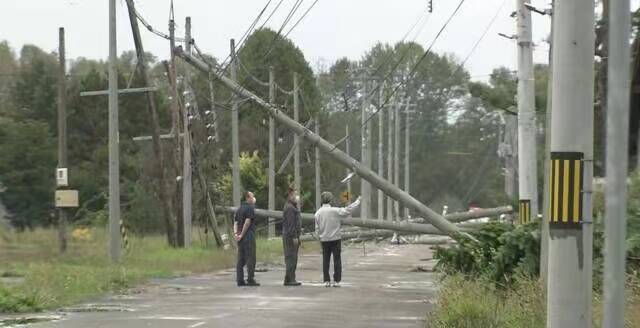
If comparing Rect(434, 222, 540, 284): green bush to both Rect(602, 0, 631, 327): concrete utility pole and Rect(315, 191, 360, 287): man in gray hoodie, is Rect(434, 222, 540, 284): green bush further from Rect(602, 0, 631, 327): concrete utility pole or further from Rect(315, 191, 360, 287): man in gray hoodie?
Rect(602, 0, 631, 327): concrete utility pole

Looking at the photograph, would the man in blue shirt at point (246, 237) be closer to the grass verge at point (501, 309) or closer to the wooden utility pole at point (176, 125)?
the grass verge at point (501, 309)

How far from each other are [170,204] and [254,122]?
39.3 meters

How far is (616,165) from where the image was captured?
8336 millimetres

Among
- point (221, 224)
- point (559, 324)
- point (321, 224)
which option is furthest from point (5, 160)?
point (559, 324)

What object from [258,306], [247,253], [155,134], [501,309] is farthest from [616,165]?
[155,134]

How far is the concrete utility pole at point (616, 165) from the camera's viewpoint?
8.27 m

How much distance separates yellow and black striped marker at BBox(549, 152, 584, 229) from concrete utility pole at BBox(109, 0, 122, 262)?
17907 millimetres

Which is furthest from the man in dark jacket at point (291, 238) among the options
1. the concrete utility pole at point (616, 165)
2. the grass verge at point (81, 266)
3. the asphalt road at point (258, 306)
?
the concrete utility pole at point (616, 165)

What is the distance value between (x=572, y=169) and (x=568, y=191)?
0.22 m

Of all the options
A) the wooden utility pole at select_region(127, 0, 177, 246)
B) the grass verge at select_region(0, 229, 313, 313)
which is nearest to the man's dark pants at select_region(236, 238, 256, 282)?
the grass verge at select_region(0, 229, 313, 313)

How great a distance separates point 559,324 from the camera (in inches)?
381

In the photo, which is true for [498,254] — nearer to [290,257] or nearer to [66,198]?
[290,257]

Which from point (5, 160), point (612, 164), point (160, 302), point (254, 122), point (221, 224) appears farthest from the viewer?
point (254, 122)

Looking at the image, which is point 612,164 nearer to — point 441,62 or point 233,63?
point 233,63
